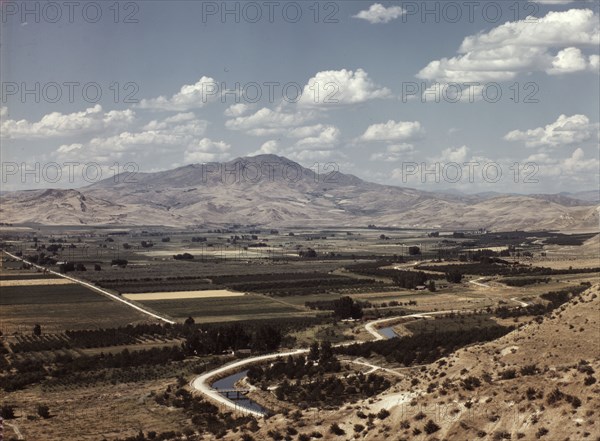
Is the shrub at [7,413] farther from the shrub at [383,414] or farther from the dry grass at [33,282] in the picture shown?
the dry grass at [33,282]

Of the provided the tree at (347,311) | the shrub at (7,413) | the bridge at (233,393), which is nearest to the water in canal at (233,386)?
the bridge at (233,393)

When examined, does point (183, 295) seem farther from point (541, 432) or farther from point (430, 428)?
point (541, 432)

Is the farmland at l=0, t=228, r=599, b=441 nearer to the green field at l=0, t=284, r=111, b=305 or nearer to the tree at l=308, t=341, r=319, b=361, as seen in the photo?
the green field at l=0, t=284, r=111, b=305

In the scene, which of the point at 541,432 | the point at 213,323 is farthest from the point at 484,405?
the point at 213,323

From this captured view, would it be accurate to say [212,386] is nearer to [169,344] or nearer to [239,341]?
[239,341]


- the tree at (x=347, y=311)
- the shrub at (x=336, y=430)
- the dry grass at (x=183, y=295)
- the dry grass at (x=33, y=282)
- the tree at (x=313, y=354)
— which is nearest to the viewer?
the shrub at (x=336, y=430)
